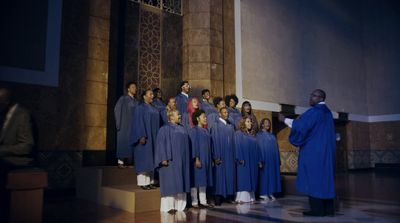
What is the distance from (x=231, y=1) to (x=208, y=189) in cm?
542

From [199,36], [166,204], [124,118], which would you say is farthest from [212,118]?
[199,36]

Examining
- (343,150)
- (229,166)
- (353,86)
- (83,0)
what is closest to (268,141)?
(229,166)

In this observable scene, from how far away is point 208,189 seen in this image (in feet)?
19.4

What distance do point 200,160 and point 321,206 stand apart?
1867 mm

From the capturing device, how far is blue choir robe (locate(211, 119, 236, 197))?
229 inches

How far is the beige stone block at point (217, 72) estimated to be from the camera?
848cm

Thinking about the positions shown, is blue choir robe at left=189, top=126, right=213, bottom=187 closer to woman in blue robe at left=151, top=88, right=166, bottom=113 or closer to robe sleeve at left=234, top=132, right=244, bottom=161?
robe sleeve at left=234, top=132, right=244, bottom=161

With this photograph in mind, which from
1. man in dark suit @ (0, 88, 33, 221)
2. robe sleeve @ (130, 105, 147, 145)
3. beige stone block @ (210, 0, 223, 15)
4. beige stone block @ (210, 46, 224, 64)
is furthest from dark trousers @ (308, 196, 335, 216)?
beige stone block @ (210, 0, 223, 15)

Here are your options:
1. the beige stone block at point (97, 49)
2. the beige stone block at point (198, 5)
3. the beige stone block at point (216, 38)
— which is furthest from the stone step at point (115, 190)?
the beige stone block at point (198, 5)

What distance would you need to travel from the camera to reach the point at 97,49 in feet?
22.9

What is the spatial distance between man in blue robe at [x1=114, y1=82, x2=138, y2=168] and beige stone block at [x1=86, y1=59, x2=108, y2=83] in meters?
0.91

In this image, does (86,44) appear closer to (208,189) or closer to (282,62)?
(208,189)

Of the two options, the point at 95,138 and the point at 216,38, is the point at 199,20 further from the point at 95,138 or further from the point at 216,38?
the point at 95,138

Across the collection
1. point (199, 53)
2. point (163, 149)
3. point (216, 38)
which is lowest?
point (163, 149)
